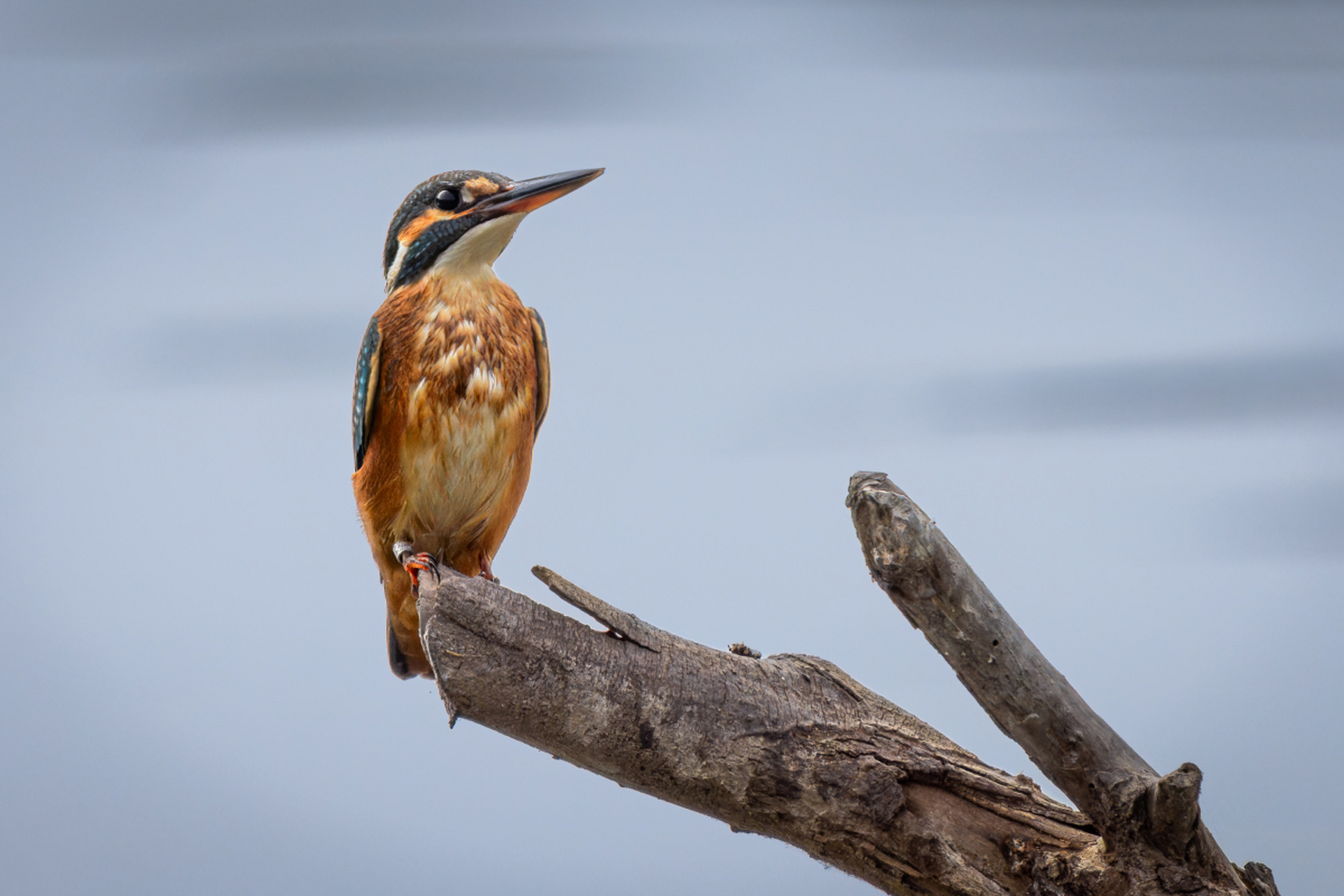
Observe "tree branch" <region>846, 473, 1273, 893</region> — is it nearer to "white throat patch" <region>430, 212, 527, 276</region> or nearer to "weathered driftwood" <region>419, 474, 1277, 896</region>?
"weathered driftwood" <region>419, 474, 1277, 896</region>

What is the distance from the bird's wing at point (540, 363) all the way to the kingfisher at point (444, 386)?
34mm

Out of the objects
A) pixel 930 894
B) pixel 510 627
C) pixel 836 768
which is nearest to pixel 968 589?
pixel 836 768

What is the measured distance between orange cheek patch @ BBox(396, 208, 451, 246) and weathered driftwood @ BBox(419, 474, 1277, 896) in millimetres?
667

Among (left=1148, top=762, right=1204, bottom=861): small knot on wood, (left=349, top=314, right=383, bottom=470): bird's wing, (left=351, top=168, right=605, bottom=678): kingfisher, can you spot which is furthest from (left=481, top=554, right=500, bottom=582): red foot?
(left=1148, top=762, right=1204, bottom=861): small knot on wood

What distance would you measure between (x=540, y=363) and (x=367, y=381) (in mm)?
337

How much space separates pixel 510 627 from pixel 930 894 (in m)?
0.78

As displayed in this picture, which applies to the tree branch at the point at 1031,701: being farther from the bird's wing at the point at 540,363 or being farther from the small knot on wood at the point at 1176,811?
the bird's wing at the point at 540,363

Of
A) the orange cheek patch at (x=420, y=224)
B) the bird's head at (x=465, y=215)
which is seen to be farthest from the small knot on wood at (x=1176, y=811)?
the orange cheek patch at (x=420, y=224)

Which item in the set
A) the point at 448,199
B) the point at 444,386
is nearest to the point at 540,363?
the point at 444,386

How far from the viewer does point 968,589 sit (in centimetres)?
136

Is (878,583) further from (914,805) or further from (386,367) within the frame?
(386,367)

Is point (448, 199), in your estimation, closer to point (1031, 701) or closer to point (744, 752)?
point (744, 752)

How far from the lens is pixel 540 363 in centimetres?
193

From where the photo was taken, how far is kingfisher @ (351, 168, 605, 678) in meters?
1.74
